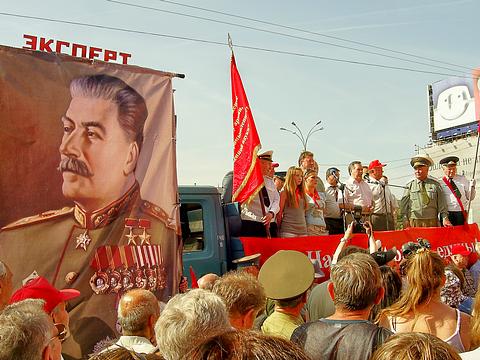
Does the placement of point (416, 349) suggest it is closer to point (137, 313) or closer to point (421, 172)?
point (137, 313)

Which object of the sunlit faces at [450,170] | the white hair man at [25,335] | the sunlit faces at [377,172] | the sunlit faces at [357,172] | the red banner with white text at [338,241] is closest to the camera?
the white hair man at [25,335]

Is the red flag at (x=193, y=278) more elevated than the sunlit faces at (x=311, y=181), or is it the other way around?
the sunlit faces at (x=311, y=181)

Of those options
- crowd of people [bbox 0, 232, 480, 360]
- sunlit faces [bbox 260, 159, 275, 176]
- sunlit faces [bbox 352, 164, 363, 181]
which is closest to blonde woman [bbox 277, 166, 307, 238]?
sunlit faces [bbox 260, 159, 275, 176]

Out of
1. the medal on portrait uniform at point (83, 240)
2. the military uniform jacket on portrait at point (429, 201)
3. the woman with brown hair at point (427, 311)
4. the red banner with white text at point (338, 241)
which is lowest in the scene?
the woman with brown hair at point (427, 311)

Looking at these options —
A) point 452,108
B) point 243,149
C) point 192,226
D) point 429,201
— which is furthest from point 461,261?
point 452,108

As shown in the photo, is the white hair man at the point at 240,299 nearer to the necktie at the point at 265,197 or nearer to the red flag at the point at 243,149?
the red flag at the point at 243,149

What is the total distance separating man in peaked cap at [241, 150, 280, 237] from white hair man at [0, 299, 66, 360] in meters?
4.12

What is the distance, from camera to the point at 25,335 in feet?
5.84

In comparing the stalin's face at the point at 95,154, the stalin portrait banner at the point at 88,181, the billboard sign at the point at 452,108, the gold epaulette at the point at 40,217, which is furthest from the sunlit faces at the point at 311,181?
the billboard sign at the point at 452,108

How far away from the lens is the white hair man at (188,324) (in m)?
1.96

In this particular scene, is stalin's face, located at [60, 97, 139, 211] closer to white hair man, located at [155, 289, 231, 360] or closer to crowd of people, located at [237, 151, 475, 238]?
crowd of people, located at [237, 151, 475, 238]

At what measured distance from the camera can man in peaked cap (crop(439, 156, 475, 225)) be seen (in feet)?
27.1

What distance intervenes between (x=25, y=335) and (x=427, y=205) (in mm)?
7364

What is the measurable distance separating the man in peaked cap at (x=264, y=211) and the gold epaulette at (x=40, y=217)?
220 cm
